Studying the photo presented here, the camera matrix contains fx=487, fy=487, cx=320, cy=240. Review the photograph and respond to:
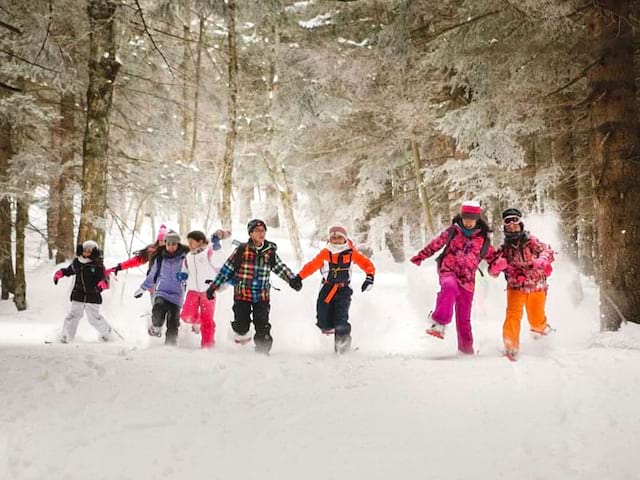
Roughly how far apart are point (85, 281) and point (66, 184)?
641cm

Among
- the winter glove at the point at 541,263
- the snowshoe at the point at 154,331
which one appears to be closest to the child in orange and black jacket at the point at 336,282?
the winter glove at the point at 541,263

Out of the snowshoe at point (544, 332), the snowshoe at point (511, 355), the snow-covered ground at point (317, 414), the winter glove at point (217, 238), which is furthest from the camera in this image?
the winter glove at point (217, 238)

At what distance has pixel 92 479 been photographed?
312 cm

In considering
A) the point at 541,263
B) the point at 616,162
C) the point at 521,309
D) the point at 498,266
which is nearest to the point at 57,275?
the point at 498,266

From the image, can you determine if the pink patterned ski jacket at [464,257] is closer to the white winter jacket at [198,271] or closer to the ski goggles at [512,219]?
the ski goggles at [512,219]

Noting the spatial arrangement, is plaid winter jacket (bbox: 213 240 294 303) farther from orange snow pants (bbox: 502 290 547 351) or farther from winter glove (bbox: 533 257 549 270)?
winter glove (bbox: 533 257 549 270)

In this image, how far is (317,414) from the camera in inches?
161

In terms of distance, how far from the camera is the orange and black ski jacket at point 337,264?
6809 mm

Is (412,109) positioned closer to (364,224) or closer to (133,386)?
(364,224)

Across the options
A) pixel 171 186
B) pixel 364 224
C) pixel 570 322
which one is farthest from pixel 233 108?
pixel 570 322

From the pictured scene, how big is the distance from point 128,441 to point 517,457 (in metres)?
2.82

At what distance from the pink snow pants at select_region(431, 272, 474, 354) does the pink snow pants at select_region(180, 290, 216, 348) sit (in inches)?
130

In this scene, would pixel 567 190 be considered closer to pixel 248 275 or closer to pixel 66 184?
pixel 248 275

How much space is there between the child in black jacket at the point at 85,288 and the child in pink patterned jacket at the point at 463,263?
5.47 metres
